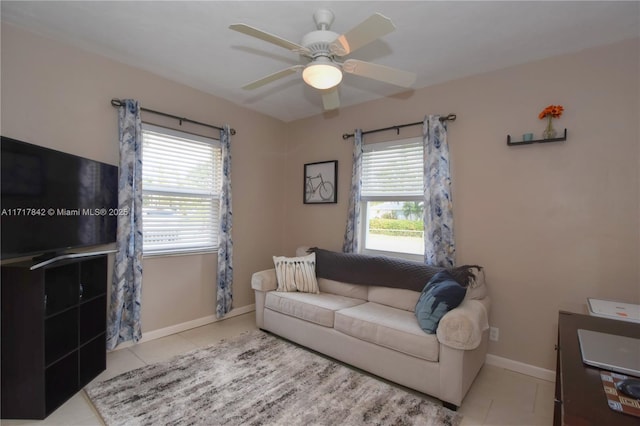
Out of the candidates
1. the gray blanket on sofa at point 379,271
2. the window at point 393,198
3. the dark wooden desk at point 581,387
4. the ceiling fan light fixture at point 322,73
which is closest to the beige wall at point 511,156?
the window at point 393,198

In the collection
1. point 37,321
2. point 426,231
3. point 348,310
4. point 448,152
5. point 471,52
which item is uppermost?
point 471,52

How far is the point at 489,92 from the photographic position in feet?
9.11

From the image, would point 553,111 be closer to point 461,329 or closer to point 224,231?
point 461,329

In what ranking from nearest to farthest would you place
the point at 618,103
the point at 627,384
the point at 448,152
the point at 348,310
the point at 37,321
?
1. the point at 627,384
2. the point at 37,321
3. the point at 618,103
4. the point at 348,310
5. the point at 448,152

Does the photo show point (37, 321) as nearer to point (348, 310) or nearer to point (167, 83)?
point (348, 310)

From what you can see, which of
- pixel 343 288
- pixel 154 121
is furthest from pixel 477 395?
pixel 154 121

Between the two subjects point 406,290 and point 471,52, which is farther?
point 406,290

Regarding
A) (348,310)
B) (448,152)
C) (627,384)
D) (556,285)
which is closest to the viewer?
(627,384)

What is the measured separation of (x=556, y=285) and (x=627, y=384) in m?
1.76

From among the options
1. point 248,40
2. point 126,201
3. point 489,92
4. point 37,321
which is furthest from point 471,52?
point 37,321

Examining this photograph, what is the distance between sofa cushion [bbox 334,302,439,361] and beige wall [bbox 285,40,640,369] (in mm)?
955

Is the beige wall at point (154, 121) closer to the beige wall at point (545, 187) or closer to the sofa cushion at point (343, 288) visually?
the sofa cushion at point (343, 288)

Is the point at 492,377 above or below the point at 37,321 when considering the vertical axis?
below

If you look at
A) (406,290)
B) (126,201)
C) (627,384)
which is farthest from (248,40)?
(627,384)
